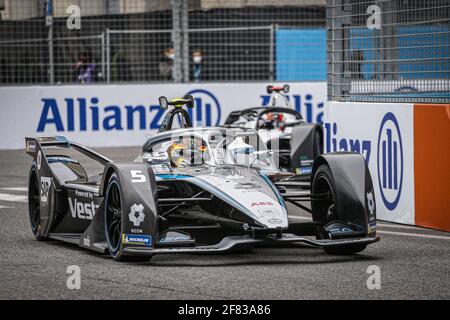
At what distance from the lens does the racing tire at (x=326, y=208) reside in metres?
8.76

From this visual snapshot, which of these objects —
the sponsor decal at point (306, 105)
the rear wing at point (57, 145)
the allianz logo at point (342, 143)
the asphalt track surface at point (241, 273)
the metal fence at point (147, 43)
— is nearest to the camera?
the asphalt track surface at point (241, 273)

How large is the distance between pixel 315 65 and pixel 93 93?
5.57 metres

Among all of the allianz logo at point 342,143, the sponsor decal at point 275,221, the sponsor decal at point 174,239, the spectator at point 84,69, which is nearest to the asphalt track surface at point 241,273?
the sponsor decal at point 174,239

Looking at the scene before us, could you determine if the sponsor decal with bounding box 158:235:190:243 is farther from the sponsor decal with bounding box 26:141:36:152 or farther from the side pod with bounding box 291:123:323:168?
the side pod with bounding box 291:123:323:168

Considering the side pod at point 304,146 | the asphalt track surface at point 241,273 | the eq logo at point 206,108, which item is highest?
the eq logo at point 206,108

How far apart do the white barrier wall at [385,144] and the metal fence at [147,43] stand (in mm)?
7497

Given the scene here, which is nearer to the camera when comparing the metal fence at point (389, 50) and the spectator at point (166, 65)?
the metal fence at point (389, 50)

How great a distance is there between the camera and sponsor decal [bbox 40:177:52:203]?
392 inches

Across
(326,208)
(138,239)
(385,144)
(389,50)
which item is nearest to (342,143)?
(385,144)

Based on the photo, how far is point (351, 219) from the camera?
28.6 ft

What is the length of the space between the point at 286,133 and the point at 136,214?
8.01 m

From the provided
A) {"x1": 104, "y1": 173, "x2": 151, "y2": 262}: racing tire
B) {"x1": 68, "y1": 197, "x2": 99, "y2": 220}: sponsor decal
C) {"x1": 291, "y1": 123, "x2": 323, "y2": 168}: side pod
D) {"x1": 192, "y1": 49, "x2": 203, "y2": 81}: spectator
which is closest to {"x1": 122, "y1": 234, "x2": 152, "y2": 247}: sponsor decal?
{"x1": 104, "y1": 173, "x2": 151, "y2": 262}: racing tire

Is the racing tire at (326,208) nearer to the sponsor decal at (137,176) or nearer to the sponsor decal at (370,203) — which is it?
the sponsor decal at (370,203)

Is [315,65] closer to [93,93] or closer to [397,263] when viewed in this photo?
[93,93]
